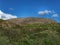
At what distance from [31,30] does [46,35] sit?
3013mm

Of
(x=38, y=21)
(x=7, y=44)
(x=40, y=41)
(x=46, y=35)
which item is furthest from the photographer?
(x=38, y=21)

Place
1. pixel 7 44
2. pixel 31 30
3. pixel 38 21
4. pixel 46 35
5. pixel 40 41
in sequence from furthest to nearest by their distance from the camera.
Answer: pixel 38 21 < pixel 31 30 < pixel 46 35 < pixel 40 41 < pixel 7 44

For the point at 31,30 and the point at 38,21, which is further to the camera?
the point at 38,21

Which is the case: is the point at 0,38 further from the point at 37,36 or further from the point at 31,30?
the point at 31,30

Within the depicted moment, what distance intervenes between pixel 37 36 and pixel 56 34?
2500mm

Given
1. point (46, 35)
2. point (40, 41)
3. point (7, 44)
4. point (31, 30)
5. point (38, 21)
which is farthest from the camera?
point (38, 21)

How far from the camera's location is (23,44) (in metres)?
21.0

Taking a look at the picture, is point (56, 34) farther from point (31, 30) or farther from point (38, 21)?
point (38, 21)

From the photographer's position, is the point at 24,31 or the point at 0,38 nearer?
the point at 0,38

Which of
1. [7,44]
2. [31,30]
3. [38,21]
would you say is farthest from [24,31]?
[38,21]

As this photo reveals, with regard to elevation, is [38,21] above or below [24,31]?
above

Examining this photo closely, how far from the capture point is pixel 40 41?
71.1ft

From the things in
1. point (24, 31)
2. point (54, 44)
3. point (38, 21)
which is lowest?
point (54, 44)

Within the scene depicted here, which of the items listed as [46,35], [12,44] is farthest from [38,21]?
[12,44]
